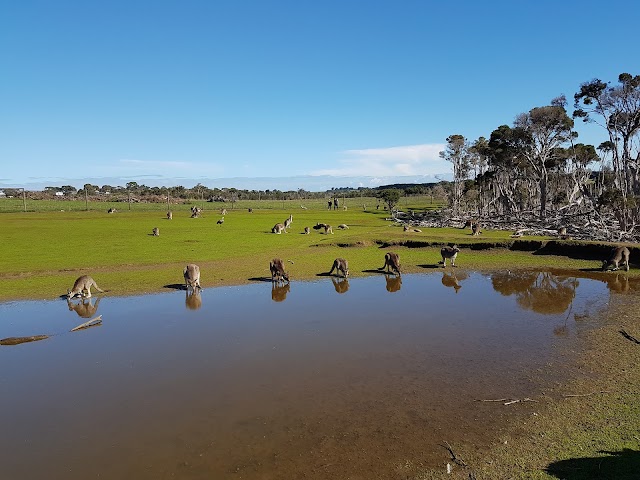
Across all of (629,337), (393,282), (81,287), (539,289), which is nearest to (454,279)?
(393,282)

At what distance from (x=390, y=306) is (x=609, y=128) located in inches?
1202

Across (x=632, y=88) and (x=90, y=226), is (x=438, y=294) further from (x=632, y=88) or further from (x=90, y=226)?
(x=90, y=226)

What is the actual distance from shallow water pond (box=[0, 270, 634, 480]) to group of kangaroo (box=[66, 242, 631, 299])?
0.99 metres

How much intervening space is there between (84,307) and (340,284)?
37.1ft

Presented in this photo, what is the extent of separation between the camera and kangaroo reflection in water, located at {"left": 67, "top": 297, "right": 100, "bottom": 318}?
16.4 m

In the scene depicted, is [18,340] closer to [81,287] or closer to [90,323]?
[90,323]

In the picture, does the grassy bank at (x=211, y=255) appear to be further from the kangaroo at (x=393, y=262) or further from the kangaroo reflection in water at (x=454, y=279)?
the kangaroo reflection in water at (x=454, y=279)

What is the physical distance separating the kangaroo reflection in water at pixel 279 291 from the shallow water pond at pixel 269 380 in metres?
0.39

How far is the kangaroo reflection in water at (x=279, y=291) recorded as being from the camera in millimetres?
18859

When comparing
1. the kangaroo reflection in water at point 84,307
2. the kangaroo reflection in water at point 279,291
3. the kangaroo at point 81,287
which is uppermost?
the kangaroo at point 81,287

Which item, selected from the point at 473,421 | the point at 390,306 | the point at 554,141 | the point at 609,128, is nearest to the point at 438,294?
the point at 390,306

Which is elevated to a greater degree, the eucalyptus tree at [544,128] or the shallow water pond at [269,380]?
the eucalyptus tree at [544,128]

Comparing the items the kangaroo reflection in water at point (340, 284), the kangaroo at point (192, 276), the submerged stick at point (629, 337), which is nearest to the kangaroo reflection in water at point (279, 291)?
the kangaroo reflection in water at point (340, 284)

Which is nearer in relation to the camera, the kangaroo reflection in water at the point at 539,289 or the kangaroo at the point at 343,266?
the kangaroo reflection in water at the point at 539,289
